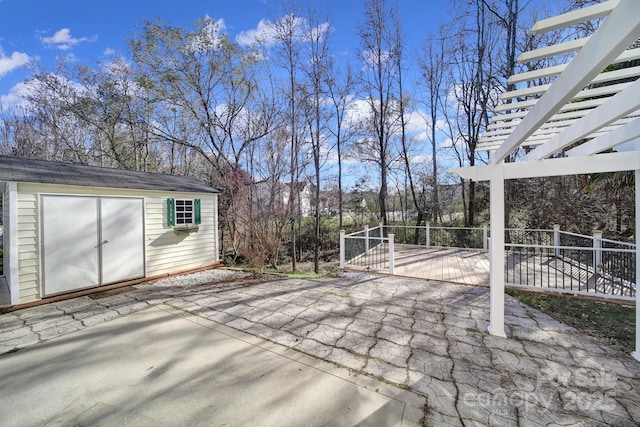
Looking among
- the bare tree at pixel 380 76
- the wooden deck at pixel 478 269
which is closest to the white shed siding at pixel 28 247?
the wooden deck at pixel 478 269

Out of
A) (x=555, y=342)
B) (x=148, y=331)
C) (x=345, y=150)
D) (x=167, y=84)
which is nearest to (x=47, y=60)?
(x=167, y=84)

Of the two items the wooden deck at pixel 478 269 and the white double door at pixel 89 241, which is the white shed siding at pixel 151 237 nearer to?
the white double door at pixel 89 241

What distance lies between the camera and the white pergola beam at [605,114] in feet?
4.92

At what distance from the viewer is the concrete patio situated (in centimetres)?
191

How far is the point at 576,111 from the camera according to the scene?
8.25 feet

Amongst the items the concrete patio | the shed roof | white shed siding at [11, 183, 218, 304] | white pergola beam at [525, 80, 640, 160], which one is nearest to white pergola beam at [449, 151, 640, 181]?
white pergola beam at [525, 80, 640, 160]

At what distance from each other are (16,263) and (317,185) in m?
7.76

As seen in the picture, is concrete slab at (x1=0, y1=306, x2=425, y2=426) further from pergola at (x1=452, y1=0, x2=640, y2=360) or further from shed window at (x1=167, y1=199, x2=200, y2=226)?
shed window at (x1=167, y1=199, x2=200, y2=226)

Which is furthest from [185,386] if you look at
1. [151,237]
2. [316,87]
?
[316,87]

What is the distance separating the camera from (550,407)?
6.14 feet

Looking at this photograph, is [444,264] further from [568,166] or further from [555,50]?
[555,50]

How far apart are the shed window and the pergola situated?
553 cm

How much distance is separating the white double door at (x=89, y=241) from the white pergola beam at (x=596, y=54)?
20.4ft

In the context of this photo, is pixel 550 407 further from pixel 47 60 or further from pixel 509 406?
pixel 47 60
